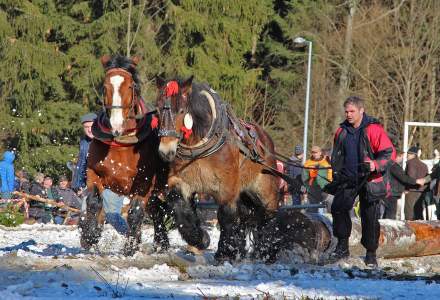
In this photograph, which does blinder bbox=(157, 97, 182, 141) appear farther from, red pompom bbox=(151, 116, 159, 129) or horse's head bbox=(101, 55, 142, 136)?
red pompom bbox=(151, 116, 159, 129)

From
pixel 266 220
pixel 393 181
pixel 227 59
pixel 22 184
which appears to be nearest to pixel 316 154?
pixel 393 181

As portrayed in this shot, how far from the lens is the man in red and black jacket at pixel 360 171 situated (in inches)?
406

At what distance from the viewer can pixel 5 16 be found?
29078mm

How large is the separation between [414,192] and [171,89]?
34.3 ft

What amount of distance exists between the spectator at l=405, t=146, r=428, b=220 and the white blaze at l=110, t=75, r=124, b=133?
9.73 m

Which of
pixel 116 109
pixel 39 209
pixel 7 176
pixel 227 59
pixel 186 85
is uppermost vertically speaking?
pixel 227 59

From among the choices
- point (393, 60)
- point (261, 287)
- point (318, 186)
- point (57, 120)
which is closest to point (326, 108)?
point (393, 60)

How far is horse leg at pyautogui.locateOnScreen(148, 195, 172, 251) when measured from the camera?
11.5m

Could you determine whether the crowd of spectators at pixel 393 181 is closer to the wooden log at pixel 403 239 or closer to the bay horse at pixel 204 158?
the wooden log at pixel 403 239

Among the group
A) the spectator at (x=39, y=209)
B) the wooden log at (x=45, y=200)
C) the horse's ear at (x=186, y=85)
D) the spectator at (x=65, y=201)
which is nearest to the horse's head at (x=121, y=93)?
the horse's ear at (x=186, y=85)

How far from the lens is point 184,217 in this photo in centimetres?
1048

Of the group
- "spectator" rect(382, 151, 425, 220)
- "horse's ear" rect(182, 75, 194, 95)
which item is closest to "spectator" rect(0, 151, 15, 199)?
"spectator" rect(382, 151, 425, 220)

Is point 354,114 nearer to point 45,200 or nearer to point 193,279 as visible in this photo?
point 193,279

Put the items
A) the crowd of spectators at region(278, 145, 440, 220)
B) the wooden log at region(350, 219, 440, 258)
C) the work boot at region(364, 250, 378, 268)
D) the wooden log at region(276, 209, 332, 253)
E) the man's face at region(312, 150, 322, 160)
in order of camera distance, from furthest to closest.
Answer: the man's face at region(312, 150, 322, 160) < the crowd of spectators at region(278, 145, 440, 220) < the wooden log at region(350, 219, 440, 258) < the wooden log at region(276, 209, 332, 253) < the work boot at region(364, 250, 378, 268)
